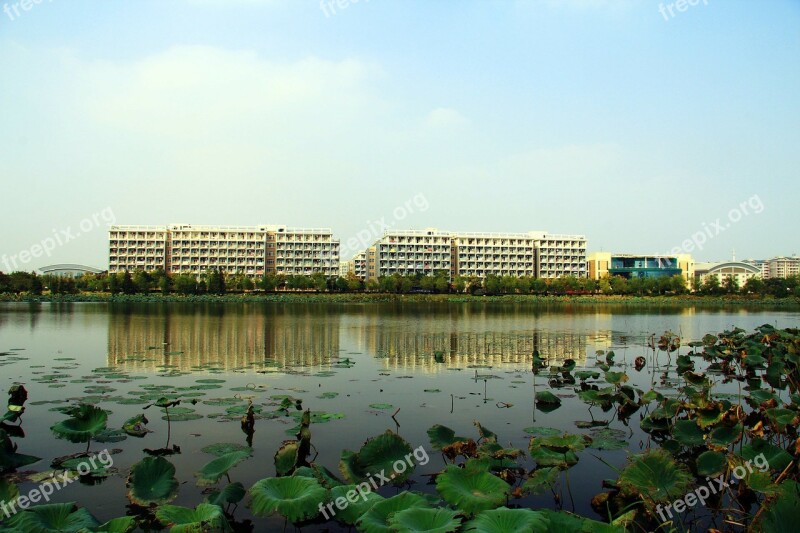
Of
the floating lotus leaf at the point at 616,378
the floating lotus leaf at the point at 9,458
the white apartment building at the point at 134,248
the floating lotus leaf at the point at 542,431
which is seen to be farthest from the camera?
the white apartment building at the point at 134,248

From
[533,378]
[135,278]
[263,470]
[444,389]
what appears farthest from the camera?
[135,278]

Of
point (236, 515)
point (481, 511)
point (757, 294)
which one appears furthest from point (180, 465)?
point (757, 294)

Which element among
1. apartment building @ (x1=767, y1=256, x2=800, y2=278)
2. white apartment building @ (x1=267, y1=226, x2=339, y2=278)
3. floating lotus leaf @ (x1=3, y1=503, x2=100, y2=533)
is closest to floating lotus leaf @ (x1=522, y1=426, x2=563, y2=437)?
floating lotus leaf @ (x1=3, y1=503, x2=100, y2=533)

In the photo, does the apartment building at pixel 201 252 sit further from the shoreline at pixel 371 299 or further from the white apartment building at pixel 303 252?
the shoreline at pixel 371 299

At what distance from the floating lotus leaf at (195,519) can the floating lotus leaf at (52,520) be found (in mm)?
482

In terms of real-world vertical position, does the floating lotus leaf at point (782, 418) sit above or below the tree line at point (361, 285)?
below

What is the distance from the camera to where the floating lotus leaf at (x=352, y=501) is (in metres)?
3.85

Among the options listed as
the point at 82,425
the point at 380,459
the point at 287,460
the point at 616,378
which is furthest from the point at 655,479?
the point at 82,425

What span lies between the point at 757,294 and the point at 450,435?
96333mm

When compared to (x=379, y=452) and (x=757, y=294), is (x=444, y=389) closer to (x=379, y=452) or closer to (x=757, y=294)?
(x=379, y=452)

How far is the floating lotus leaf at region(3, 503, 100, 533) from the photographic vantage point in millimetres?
3414

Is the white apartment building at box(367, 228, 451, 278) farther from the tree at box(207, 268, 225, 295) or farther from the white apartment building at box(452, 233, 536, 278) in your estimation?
the tree at box(207, 268, 225, 295)

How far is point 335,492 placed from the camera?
403cm

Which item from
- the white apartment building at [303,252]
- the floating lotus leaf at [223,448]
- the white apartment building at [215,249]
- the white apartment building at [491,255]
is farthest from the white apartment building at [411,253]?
the floating lotus leaf at [223,448]
